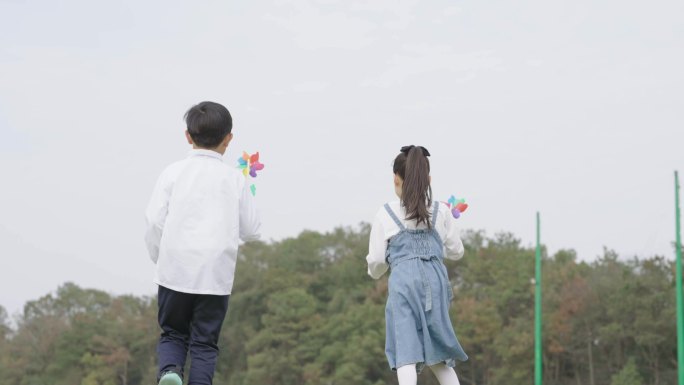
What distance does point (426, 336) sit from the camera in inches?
222

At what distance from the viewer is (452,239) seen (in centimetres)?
595

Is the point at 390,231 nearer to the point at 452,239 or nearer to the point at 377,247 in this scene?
the point at 377,247

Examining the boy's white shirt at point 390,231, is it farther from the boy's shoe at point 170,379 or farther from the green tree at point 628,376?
the green tree at point 628,376

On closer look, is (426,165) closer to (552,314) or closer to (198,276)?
(198,276)

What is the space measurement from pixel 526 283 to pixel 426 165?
1374 inches

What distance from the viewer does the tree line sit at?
116 feet

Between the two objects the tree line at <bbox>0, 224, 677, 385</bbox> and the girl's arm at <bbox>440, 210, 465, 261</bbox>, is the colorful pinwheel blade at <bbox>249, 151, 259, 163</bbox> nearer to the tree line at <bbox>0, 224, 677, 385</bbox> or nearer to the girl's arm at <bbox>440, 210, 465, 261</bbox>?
the girl's arm at <bbox>440, 210, 465, 261</bbox>

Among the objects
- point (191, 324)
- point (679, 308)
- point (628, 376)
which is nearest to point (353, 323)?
point (628, 376)

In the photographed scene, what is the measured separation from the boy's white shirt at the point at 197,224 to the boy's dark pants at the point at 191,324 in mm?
72

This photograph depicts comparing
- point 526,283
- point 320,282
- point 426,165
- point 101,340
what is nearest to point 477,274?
point 526,283

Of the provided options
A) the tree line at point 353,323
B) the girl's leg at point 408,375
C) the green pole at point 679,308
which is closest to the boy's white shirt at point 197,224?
the girl's leg at point 408,375

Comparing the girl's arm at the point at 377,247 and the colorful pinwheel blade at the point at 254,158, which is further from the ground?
the colorful pinwheel blade at the point at 254,158

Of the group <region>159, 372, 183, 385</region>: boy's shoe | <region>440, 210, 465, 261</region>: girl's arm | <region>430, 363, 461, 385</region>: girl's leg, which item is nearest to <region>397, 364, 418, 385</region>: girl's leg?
<region>430, 363, 461, 385</region>: girl's leg

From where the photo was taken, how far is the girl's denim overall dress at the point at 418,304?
5617 mm
